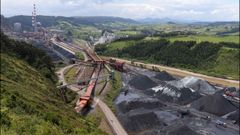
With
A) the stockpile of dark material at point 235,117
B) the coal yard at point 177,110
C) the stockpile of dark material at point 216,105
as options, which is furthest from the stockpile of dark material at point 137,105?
the stockpile of dark material at point 235,117

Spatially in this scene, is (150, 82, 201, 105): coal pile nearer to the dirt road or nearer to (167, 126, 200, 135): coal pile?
(167, 126, 200, 135): coal pile

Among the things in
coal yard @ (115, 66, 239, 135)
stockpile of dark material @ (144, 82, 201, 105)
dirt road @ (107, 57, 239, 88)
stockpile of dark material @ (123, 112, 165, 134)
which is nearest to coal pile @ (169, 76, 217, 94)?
coal yard @ (115, 66, 239, 135)

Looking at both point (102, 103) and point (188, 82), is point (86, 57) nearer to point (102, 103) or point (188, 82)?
point (188, 82)

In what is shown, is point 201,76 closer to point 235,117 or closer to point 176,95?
point 176,95

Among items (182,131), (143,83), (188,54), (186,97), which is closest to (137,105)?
(186,97)

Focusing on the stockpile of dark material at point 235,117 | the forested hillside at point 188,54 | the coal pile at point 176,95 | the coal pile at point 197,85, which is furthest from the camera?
the forested hillside at point 188,54

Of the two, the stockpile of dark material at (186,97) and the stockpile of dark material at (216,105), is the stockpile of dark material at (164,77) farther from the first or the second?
the stockpile of dark material at (216,105)
